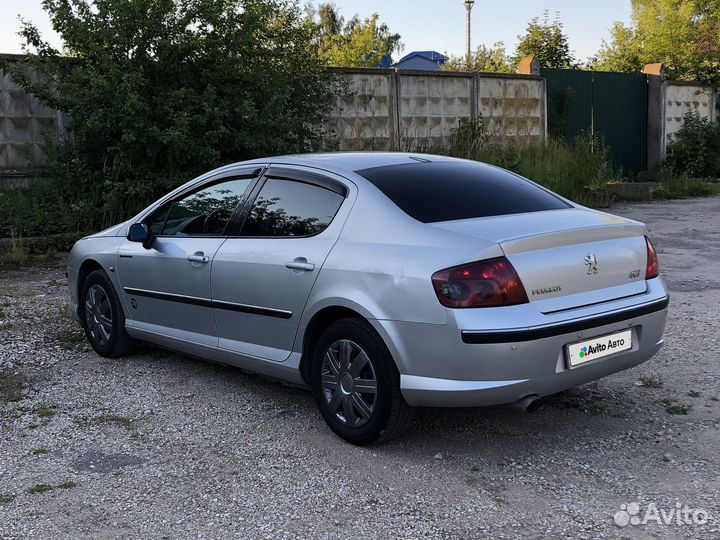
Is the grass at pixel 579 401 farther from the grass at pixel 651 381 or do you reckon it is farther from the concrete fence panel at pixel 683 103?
the concrete fence panel at pixel 683 103

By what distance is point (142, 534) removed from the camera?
3.32 m

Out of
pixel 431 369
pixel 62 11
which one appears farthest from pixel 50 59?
pixel 431 369

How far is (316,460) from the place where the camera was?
405cm

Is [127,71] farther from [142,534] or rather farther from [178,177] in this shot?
[142,534]

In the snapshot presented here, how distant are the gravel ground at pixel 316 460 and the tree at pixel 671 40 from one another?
1897cm

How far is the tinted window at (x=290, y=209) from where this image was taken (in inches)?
178

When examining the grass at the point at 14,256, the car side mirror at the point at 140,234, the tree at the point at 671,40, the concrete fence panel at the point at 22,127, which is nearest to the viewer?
the car side mirror at the point at 140,234

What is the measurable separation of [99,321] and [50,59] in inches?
234

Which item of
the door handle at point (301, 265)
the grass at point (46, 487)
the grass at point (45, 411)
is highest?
the door handle at point (301, 265)

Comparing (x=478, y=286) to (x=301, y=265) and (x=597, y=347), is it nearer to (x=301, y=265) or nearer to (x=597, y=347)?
(x=597, y=347)

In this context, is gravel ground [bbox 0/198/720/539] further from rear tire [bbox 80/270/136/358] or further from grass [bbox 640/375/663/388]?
rear tire [bbox 80/270/136/358]

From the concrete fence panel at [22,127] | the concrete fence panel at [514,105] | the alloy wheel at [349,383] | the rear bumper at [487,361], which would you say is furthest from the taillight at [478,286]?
the concrete fence panel at [514,105]

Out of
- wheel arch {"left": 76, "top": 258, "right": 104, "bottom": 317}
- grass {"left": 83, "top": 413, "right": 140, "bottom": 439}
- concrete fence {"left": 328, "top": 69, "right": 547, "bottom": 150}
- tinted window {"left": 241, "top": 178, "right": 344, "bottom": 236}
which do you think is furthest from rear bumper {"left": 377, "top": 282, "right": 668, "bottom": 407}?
concrete fence {"left": 328, "top": 69, "right": 547, "bottom": 150}

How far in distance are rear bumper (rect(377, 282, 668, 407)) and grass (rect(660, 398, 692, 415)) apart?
0.89 m
